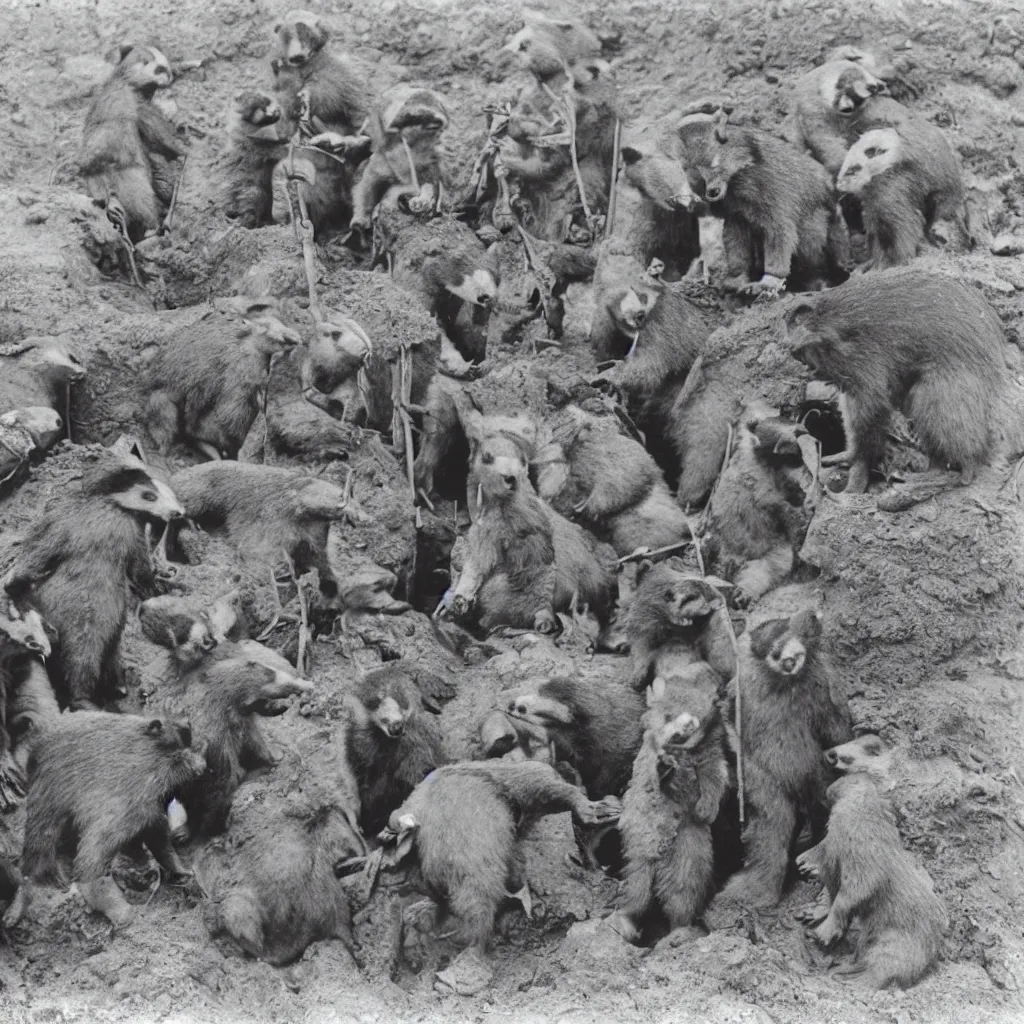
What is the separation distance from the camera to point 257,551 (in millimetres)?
9648

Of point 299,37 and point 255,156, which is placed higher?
point 299,37

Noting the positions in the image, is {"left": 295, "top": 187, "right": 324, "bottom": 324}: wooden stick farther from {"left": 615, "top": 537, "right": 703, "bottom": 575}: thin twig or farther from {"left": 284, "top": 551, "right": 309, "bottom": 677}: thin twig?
{"left": 615, "top": 537, "right": 703, "bottom": 575}: thin twig

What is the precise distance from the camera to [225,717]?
9.12 meters

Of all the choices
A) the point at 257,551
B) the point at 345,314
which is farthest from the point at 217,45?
the point at 257,551

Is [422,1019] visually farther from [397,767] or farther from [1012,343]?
[1012,343]

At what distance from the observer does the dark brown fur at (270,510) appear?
9656 millimetres

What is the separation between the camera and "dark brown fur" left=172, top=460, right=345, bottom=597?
966cm

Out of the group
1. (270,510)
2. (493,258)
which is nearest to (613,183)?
(493,258)

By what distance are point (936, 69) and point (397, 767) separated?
4.44 metres

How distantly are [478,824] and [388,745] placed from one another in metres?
0.54

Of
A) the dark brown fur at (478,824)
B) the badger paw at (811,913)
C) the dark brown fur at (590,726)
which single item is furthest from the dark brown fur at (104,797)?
the badger paw at (811,913)

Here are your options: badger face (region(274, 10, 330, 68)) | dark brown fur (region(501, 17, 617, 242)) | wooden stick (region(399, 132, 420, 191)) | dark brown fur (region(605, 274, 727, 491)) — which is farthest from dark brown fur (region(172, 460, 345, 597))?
badger face (region(274, 10, 330, 68))

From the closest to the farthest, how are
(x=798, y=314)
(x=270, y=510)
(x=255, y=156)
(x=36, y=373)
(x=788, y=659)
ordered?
(x=788, y=659) < (x=270, y=510) < (x=798, y=314) < (x=36, y=373) < (x=255, y=156)

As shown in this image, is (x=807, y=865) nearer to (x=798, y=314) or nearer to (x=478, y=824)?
(x=478, y=824)
